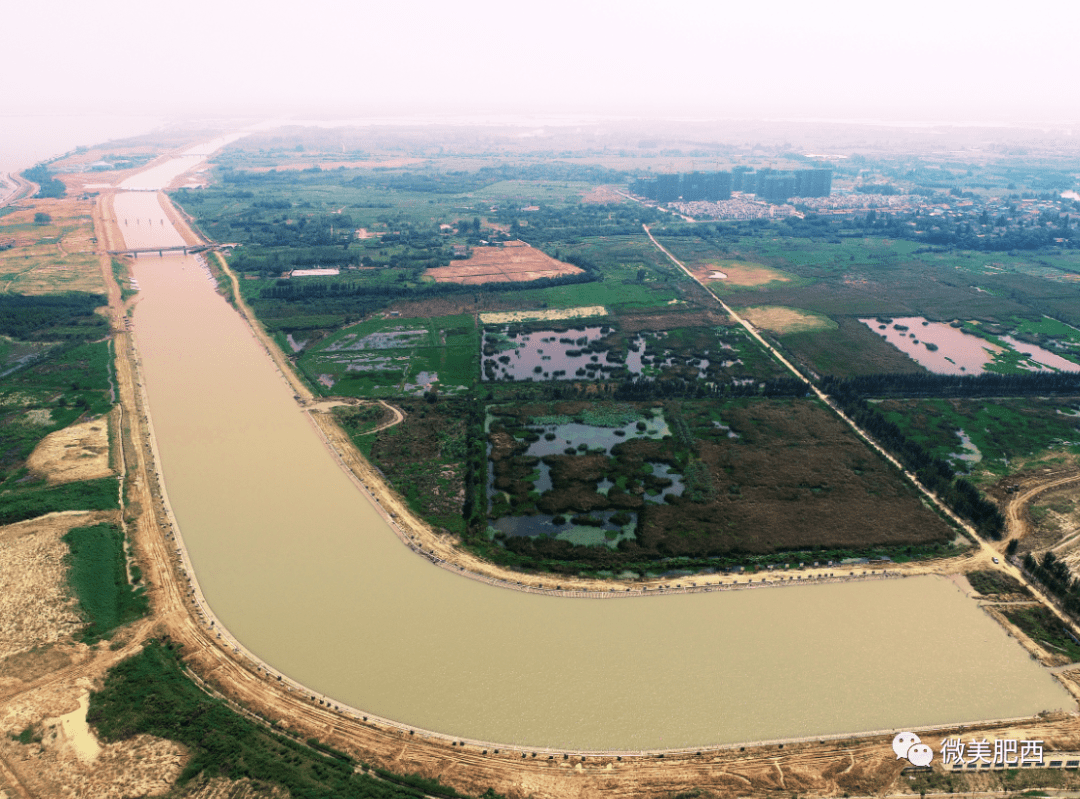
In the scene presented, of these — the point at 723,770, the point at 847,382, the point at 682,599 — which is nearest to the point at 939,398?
the point at 847,382

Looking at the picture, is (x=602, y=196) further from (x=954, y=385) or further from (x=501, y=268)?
(x=954, y=385)

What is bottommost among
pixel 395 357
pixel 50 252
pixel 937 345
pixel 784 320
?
pixel 937 345

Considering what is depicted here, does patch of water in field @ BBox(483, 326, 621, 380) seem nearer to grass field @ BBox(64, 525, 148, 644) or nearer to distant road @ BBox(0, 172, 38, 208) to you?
grass field @ BBox(64, 525, 148, 644)

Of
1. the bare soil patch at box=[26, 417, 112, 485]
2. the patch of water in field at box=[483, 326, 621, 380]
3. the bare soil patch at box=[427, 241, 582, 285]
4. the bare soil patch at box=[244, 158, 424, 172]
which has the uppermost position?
the bare soil patch at box=[244, 158, 424, 172]

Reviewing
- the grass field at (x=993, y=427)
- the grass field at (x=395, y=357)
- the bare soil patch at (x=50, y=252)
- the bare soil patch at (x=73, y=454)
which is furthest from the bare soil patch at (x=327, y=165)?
the grass field at (x=993, y=427)

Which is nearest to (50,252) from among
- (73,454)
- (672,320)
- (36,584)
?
(73,454)

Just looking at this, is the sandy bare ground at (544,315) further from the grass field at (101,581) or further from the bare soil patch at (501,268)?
the grass field at (101,581)

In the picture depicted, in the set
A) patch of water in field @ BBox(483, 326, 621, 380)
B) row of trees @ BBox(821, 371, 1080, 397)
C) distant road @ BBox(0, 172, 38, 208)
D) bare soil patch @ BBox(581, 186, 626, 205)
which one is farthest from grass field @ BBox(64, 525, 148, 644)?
distant road @ BBox(0, 172, 38, 208)
